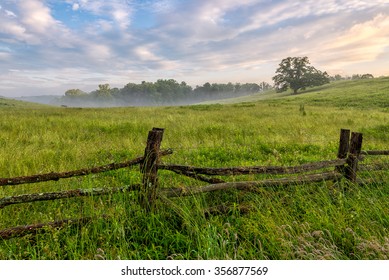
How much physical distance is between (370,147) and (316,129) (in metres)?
4.26

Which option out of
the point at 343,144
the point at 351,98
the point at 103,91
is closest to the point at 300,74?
the point at 351,98

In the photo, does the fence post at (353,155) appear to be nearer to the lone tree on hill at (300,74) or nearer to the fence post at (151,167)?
the fence post at (151,167)

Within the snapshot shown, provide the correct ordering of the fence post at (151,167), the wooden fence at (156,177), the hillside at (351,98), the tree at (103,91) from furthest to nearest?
the tree at (103,91) → the hillside at (351,98) → the fence post at (151,167) → the wooden fence at (156,177)

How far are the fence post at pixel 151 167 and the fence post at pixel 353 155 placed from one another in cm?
349

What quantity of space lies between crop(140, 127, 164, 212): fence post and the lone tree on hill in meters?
79.5

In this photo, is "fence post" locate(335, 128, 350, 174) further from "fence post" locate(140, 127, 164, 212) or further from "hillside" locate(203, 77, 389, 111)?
"hillside" locate(203, 77, 389, 111)

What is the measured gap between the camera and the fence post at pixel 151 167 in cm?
379

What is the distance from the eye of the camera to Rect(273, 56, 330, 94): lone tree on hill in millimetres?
75637

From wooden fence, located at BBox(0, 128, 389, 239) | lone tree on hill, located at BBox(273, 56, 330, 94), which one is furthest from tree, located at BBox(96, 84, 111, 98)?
wooden fence, located at BBox(0, 128, 389, 239)

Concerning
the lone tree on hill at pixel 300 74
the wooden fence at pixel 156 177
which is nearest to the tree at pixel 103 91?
the lone tree on hill at pixel 300 74

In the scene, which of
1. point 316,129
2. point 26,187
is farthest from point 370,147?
point 26,187

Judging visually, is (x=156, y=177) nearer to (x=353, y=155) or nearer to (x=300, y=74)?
(x=353, y=155)
